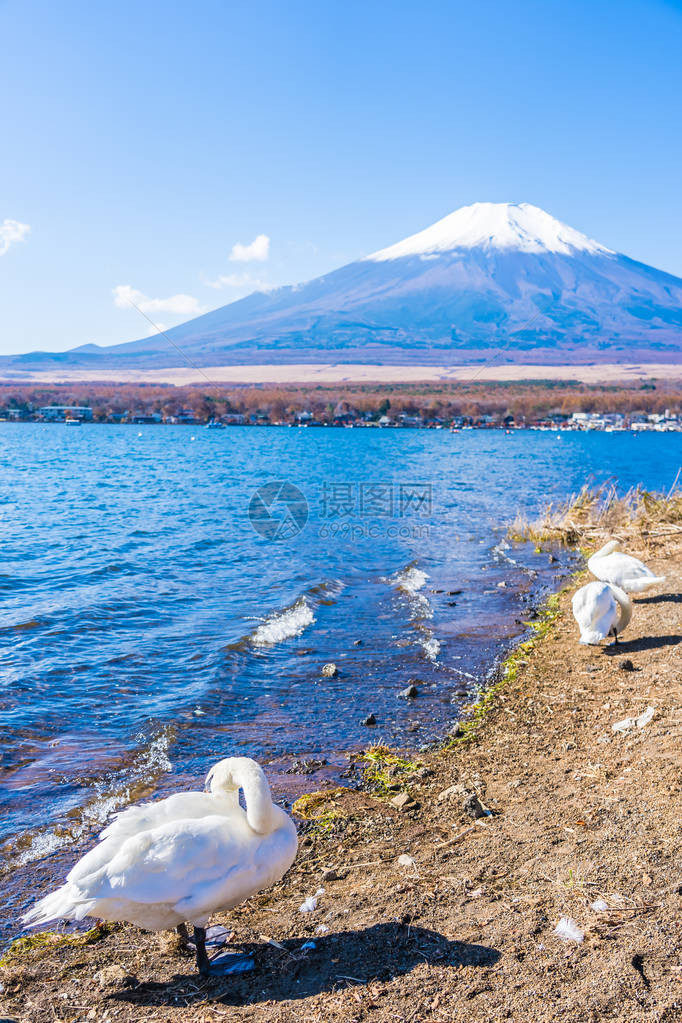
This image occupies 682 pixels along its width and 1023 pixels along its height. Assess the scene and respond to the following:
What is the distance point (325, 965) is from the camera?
167 inches

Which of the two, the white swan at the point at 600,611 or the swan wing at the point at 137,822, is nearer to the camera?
the swan wing at the point at 137,822

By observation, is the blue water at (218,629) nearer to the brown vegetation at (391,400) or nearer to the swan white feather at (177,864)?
the swan white feather at (177,864)

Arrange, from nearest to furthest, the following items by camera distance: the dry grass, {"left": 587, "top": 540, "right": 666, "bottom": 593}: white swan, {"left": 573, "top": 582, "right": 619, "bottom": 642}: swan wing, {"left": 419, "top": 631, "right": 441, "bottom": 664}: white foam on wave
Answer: {"left": 573, "top": 582, "right": 619, "bottom": 642}: swan wing, {"left": 587, "top": 540, "right": 666, "bottom": 593}: white swan, {"left": 419, "top": 631, "right": 441, "bottom": 664}: white foam on wave, the dry grass

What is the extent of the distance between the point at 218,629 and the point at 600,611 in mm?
7620

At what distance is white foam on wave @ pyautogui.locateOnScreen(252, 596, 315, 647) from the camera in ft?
44.8

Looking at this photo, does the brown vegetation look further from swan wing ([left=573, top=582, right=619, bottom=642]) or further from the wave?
the wave

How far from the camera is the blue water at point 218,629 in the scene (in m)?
8.64

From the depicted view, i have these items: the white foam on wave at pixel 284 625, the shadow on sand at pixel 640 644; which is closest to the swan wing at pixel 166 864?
the shadow on sand at pixel 640 644

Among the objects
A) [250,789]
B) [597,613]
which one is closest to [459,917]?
[250,789]

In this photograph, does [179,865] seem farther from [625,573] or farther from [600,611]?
[625,573]

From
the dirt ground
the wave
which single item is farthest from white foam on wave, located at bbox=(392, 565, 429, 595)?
the dirt ground

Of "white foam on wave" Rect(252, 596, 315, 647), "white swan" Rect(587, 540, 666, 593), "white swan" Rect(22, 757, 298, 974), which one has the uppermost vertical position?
"white swan" Rect(22, 757, 298, 974)

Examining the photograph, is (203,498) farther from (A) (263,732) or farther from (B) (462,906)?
(B) (462,906)

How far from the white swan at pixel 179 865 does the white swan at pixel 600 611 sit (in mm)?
7214
